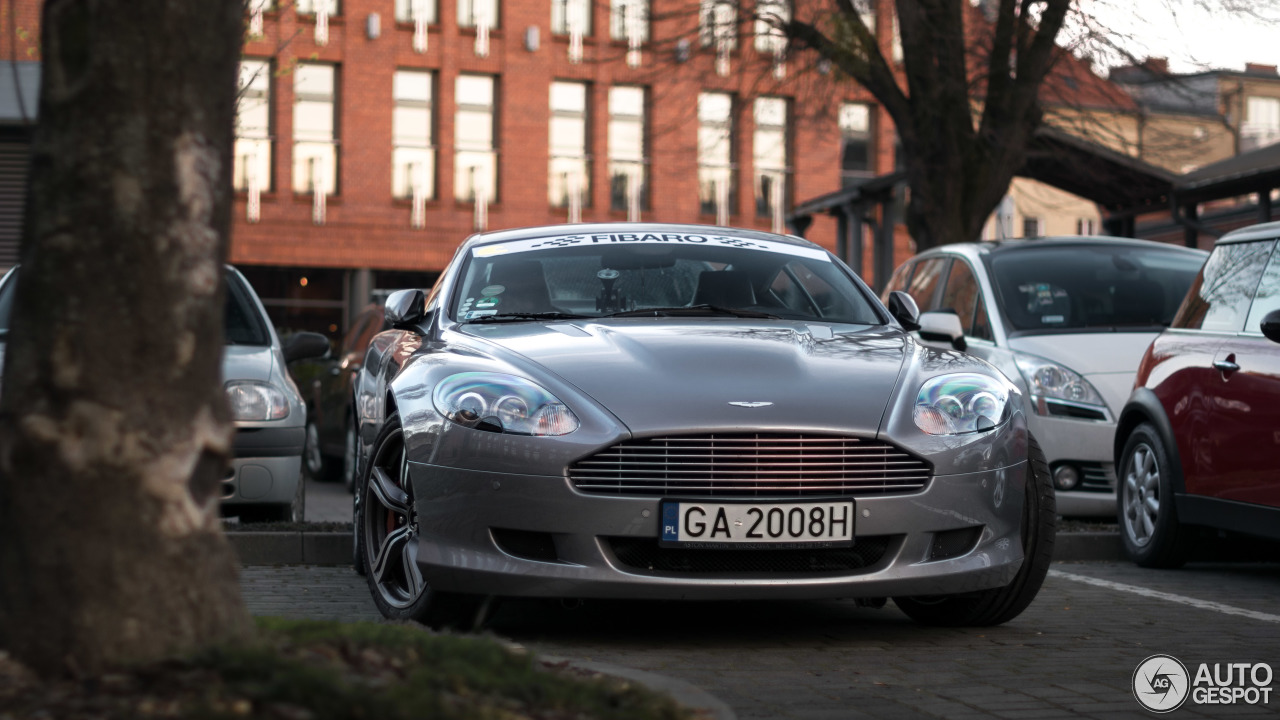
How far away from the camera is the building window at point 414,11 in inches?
1591

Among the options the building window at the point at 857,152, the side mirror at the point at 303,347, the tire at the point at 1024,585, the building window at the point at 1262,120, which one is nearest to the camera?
the tire at the point at 1024,585

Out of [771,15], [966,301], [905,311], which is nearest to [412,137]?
[771,15]

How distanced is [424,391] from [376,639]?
2.04 metres

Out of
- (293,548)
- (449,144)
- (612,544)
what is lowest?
(293,548)

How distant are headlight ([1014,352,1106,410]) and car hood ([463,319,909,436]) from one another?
4.07 meters

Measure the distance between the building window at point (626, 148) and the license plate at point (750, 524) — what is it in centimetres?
3712

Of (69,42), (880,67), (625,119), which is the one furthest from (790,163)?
(69,42)

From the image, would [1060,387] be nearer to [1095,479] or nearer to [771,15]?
[1095,479]

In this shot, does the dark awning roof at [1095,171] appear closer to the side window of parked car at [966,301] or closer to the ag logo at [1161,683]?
the side window of parked car at [966,301]

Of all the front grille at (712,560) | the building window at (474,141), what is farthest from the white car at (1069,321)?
the building window at (474,141)

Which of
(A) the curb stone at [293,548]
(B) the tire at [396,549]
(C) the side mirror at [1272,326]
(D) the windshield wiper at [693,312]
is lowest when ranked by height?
(A) the curb stone at [293,548]

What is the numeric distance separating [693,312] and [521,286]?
72cm

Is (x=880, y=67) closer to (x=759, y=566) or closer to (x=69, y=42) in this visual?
(x=759, y=566)

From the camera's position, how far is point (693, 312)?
673cm
